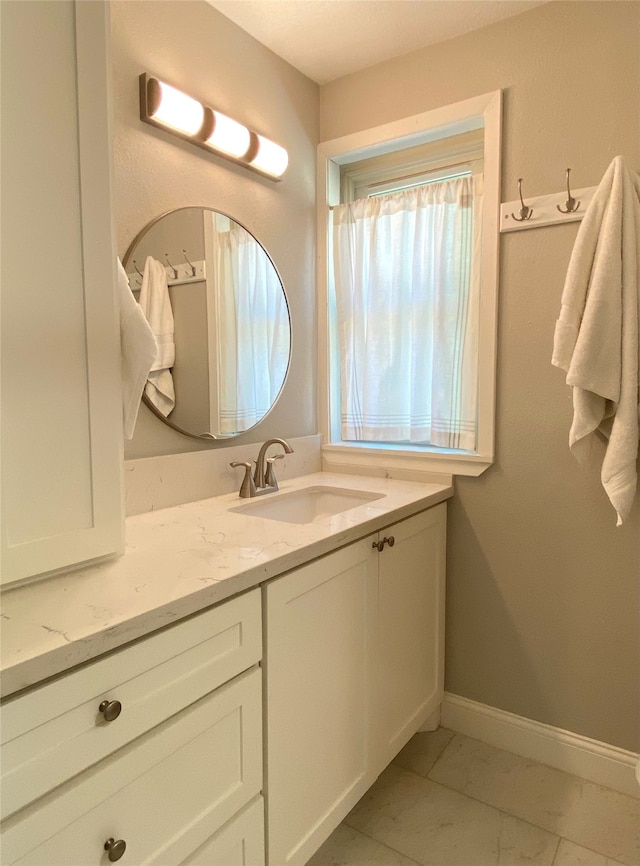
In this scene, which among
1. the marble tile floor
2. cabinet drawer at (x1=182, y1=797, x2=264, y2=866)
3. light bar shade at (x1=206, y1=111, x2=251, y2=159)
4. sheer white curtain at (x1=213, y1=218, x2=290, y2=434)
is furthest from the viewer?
sheer white curtain at (x1=213, y1=218, x2=290, y2=434)

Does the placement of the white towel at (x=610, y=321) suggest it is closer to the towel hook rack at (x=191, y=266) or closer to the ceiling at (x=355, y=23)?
the ceiling at (x=355, y=23)

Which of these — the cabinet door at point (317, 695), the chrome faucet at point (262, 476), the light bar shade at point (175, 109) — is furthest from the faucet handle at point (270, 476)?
the light bar shade at point (175, 109)

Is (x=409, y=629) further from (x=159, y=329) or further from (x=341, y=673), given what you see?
(x=159, y=329)

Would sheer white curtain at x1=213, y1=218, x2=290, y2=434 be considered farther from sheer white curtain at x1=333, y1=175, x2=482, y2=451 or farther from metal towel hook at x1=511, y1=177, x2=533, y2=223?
metal towel hook at x1=511, y1=177, x2=533, y2=223

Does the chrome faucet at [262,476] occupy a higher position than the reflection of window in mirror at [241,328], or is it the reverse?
the reflection of window in mirror at [241,328]

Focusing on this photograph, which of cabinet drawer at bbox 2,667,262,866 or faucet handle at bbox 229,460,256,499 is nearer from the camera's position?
cabinet drawer at bbox 2,667,262,866

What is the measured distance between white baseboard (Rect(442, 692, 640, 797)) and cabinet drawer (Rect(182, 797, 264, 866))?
1.06m

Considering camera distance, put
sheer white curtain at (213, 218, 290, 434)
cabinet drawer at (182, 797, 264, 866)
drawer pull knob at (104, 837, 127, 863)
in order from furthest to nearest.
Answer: sheer white curtain at (213, 218, 290, 434), cabinet drawer at (182, 797, 264, 866), drawer pull knob at (104, 837, 127, 863)

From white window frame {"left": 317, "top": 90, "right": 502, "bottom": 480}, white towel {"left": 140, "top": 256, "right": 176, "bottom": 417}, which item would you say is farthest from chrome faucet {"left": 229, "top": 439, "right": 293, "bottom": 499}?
white window frame {"left": 317, "top": 90, "right": 502, "bottom": 480}

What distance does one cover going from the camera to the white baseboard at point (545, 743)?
1.67 metres

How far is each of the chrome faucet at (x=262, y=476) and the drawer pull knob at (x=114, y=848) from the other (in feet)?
3.24

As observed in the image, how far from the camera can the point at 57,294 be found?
3.22 feet

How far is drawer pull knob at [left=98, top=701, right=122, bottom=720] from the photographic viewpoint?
80 centimetres

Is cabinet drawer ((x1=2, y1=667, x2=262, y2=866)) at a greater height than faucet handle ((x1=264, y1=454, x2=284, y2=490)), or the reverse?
faucet handle ((x1=264, y1=454, x2=284, y2=490))
